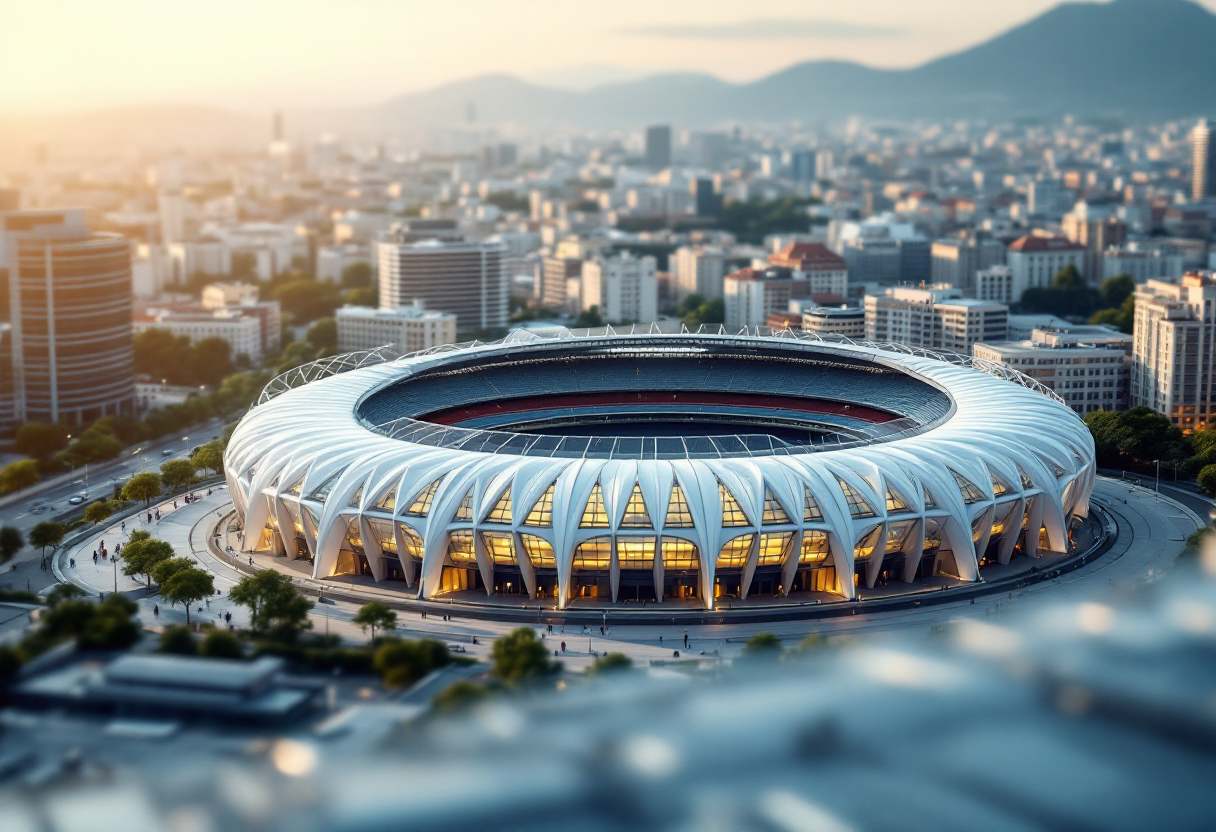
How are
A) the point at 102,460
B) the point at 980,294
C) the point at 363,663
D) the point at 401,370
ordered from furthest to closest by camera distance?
1. the point at 980,294
2. the point at 102,460
3. the point at 401,370
4. the point at 363,663

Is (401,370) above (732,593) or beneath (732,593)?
above

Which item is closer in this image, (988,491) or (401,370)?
(988,491)

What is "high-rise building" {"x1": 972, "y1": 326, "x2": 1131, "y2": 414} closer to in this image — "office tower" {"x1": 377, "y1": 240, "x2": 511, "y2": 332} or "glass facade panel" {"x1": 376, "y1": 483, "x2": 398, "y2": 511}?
"glass facade panel" {"x1": 376, "y1": 483, "x2": 398, "y2": 511}

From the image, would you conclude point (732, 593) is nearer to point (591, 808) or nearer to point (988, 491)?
point (988, 491)

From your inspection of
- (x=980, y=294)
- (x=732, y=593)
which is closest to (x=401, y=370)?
(x=732, y=593)

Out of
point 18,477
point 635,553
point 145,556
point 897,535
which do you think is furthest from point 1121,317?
point 145,556

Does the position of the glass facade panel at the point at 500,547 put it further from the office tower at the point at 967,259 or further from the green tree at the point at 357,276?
the green tree at the point at 357,276

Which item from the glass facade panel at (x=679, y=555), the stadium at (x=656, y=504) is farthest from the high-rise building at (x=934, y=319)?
the glass facade panel at (x=679, y=555)
